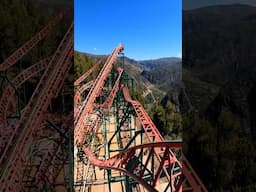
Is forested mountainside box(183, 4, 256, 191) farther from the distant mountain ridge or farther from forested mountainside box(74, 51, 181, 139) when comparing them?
forested mountainside box(74, 51, 181, 139)

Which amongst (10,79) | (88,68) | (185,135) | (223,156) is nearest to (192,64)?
(185,135)

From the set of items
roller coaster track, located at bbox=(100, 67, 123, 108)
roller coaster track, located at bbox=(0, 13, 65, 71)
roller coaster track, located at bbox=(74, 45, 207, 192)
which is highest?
roller coaster track, located at bbox=(0, 13, 65, 71)

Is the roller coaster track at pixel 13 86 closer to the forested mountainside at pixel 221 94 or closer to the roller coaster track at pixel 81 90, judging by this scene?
the forested mountainside at pixel 221 94

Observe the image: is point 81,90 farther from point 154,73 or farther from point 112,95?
point 154,73

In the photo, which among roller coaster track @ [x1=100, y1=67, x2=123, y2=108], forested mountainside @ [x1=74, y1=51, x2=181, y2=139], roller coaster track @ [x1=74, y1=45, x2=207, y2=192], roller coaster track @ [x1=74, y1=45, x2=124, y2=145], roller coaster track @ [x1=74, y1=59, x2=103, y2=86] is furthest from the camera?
roller coaster track @ [x1=100, y1=67, x2=123, y2=108]

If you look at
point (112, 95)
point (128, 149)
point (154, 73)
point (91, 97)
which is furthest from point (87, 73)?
Answer: point (128, 149)

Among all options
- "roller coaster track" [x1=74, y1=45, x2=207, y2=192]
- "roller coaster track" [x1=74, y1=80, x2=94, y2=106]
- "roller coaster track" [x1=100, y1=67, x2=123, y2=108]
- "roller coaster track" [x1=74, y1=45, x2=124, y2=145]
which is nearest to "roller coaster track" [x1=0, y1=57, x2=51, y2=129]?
"roller coaster track" [x1=74, y1=45, x2=207, y2=192]

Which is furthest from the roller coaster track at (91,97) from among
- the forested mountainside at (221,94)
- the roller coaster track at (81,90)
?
the forested mountainside at (221,94)
